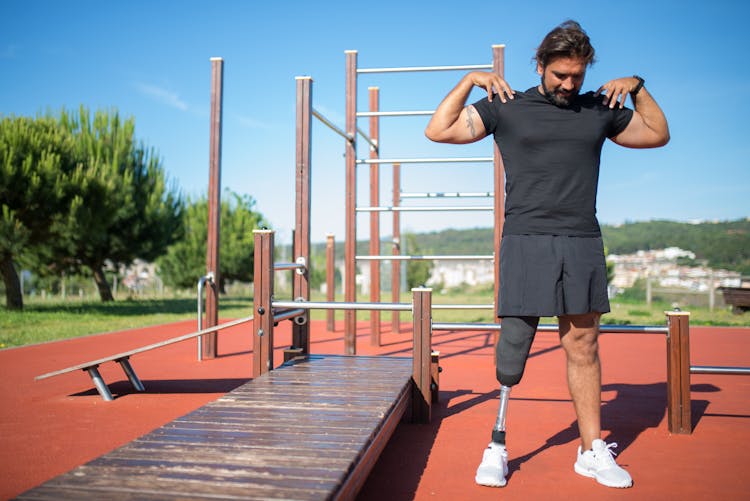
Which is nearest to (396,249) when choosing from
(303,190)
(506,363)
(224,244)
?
(303,190)

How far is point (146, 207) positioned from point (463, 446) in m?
16.6

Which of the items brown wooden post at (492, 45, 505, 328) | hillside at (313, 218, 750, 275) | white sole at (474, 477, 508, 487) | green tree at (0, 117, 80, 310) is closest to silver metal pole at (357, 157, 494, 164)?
brown wooden post at (492, 45, 505, 328)

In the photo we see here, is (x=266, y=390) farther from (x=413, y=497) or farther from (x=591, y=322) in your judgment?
(x=591, y=322)

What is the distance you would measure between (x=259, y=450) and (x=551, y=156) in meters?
1.50

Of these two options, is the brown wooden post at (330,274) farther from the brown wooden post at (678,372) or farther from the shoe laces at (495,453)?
the shoe laces at (495,453)

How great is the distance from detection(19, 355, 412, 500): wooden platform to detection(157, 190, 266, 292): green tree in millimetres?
23661

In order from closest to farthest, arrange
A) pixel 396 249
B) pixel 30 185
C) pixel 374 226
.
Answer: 1. pixel 374 226
2. pixel 396 249
3. pixel 30 185

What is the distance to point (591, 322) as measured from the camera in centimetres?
245

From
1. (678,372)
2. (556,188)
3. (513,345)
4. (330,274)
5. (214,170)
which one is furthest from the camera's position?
(330,274)

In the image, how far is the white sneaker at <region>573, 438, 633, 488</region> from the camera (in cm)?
237

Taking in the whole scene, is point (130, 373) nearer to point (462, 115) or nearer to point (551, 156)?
point (462, 115)

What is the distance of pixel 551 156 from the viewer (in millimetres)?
2340

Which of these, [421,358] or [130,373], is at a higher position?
[421,358]

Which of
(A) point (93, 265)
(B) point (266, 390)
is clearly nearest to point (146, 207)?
(A) point (93, 265)
